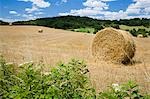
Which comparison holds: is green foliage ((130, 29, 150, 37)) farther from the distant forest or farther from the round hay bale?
the round hay bale

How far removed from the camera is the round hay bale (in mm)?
13180

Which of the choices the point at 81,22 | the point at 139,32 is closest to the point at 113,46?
the point at 139,32

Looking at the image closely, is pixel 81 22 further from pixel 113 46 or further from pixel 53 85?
pixel 53 85

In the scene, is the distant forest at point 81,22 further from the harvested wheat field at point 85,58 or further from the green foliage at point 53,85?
the green foliage at point 53,85

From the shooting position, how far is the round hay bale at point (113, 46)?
43.2 feet

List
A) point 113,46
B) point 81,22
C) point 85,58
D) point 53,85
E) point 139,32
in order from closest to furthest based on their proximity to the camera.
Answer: point 53,85, point 113,46, point 85,58, point 139,32, point 81,22

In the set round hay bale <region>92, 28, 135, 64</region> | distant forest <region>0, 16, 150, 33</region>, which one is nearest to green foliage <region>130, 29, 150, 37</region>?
distant forest <region>0, 16, 150, 33</region>

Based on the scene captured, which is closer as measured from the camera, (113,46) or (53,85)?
(53,85)

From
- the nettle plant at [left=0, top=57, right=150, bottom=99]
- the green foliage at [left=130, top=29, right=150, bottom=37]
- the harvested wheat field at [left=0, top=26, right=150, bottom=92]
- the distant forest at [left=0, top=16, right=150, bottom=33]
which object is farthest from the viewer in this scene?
the distant forest at [left=0, top=16, right=150, bottom=33]

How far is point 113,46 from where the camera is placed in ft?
44.8

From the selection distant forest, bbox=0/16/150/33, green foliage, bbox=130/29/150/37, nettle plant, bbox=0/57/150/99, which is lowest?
green foliage, bbox=130/29/150/37

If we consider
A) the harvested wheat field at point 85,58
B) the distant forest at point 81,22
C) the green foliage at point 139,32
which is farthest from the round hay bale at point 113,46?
the distant forest at point 81,22

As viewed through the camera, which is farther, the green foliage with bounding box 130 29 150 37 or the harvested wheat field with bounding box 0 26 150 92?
the green foliage with bounding box 130 29 150 37

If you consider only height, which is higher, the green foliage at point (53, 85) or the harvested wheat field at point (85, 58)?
the green foliage at point (53, 85)
